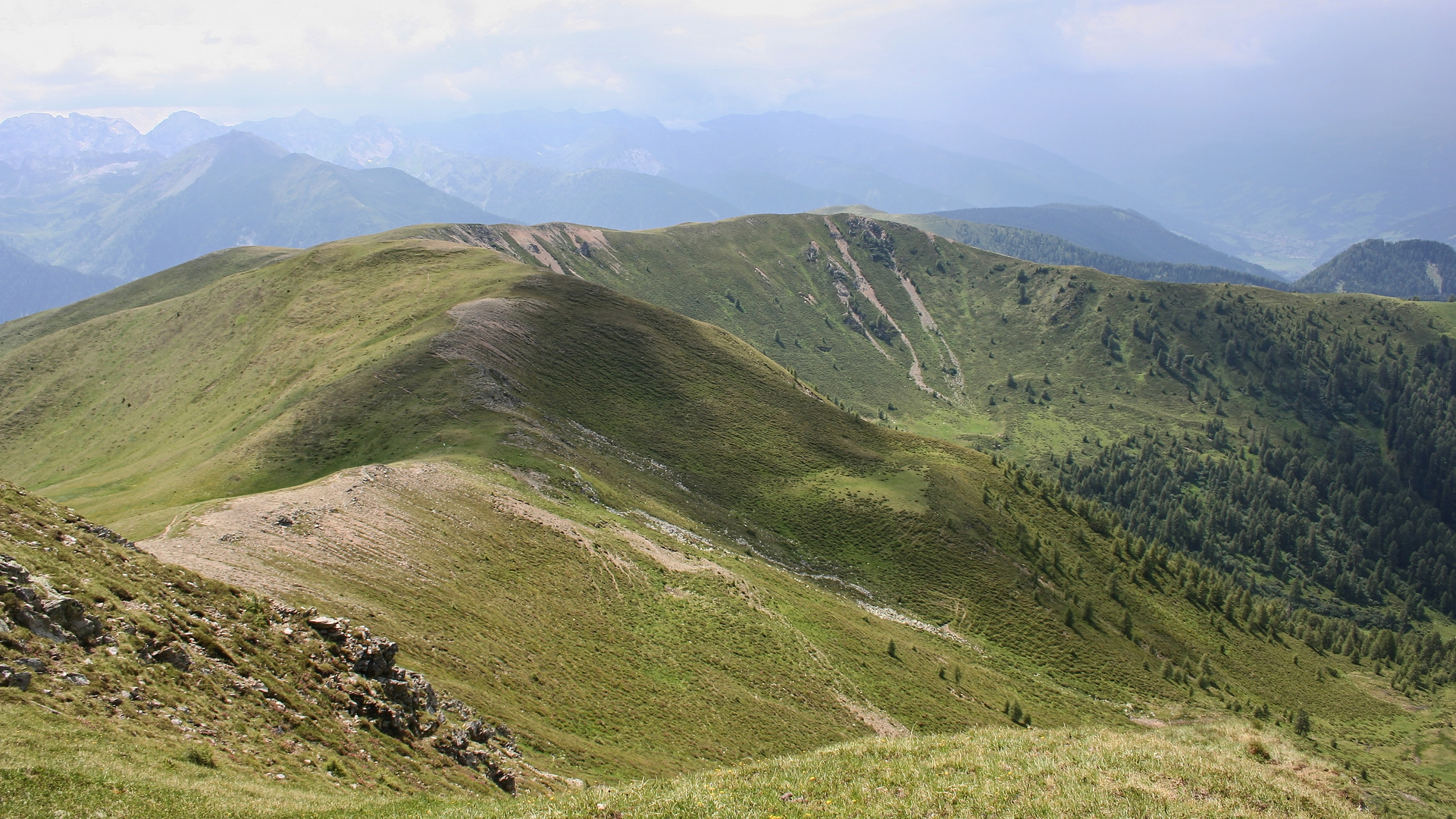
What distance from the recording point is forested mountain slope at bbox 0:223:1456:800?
39.7 meters

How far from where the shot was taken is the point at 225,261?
564ft

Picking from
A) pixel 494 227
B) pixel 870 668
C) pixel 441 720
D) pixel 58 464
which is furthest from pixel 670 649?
pixel 494 227

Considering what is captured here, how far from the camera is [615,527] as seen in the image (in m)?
60.9

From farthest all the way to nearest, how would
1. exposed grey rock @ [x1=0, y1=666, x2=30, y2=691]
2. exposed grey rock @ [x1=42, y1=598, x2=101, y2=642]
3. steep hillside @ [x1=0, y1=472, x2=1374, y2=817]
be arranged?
exposed grey rock @ [x1=42, y1=598, x2=101, y2=642] < exposed grey rock @ [x1=0, y1=666, x2=30, y2=691] < steep hillside @ [x1=0, y1=472, x2=1374, y2=817]

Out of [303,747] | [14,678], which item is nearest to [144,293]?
[303,747]

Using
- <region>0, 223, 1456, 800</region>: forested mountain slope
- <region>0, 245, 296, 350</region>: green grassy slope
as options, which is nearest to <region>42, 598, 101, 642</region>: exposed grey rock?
<region>0, 223, 1456, 800</region>: forested mountain slope

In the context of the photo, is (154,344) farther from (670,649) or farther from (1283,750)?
(1283,750)

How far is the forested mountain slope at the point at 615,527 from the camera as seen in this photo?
39.7 meters

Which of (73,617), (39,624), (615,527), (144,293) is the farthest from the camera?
(144,293)

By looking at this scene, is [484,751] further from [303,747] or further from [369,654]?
[303,747]

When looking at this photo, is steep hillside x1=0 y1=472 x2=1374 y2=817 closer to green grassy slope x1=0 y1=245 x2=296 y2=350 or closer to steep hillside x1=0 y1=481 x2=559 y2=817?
steep hillside x1=0 y1=481 x2=559 y2=817

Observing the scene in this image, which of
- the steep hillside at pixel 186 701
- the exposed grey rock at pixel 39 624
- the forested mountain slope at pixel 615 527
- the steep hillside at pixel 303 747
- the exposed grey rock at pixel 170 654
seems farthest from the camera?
the forested mountain slope at pixel 615 527

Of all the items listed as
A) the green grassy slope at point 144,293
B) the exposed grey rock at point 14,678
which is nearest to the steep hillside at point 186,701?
the exposed grey rock at point 14,678

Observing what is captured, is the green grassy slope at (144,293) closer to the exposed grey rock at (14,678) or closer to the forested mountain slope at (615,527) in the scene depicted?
the forested mountain slope at (615,527)
